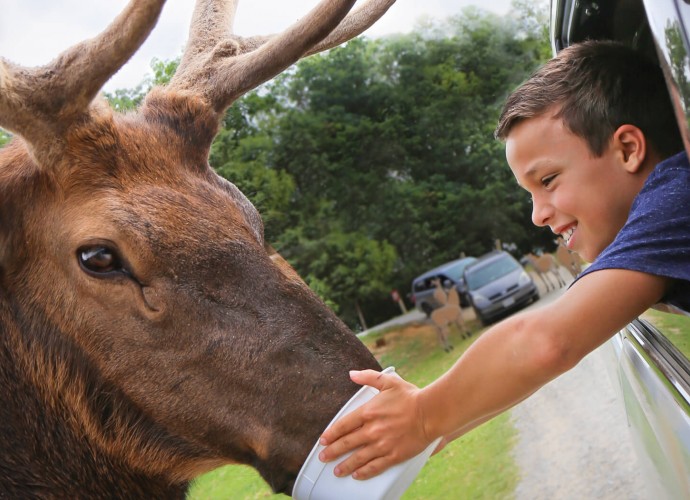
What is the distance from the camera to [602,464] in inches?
222

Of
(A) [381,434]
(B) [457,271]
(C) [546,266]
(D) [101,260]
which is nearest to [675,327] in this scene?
(A) [381,434]

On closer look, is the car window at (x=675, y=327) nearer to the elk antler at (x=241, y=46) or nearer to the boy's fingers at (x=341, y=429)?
the boy's fingers at (x=341, y=429)

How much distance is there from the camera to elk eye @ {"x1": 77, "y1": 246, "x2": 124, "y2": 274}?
2.22 meters

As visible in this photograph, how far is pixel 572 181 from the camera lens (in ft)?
6.57

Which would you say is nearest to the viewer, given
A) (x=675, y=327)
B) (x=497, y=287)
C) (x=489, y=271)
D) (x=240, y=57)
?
(x=675, y=327)

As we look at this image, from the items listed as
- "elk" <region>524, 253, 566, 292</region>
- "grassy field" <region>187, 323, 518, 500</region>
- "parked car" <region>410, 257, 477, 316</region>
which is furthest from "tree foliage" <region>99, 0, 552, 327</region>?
"grassy field" <region>187, 323, 518, 500</region>

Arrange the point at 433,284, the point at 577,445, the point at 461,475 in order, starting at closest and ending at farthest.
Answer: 1. the point at 461,475
2. the point at 577,445
3. the point at 433,284

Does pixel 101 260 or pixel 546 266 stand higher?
pixel 101 260

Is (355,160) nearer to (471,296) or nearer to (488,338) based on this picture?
(471,296)

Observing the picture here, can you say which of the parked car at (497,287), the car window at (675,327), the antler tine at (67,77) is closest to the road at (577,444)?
the car window at (675,327)

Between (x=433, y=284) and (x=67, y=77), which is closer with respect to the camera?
(x=67, y=77)

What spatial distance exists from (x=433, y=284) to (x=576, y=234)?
13358mm

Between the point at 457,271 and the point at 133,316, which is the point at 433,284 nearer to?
the point at 457,271

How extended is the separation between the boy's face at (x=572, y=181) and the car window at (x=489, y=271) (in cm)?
1212
